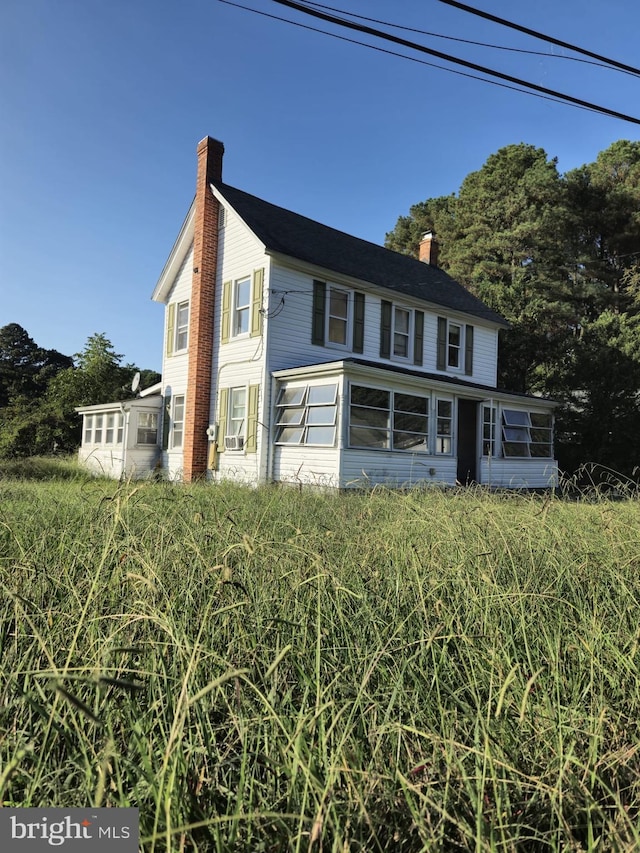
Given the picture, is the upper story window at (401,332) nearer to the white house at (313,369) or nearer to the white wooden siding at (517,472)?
the white house at (313,369)

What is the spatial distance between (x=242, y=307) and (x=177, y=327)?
337 cm

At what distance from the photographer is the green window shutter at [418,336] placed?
16.9 m

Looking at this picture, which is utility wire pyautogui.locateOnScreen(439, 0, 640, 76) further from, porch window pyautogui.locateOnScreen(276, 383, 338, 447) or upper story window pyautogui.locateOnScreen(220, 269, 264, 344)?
upper story window pyautogui.locateOnScreen(220, 269, 264, 344)

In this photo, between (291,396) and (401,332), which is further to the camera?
(401,332)

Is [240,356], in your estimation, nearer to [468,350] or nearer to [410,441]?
[410,441]

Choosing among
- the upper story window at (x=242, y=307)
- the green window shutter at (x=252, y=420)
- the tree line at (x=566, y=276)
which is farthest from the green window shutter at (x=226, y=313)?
the tree line at (x=566, y=276)

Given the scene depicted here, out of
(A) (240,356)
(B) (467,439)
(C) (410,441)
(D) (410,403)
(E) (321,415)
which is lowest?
(C) (410,441)

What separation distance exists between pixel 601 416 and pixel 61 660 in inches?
805

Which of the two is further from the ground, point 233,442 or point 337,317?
point 337,317

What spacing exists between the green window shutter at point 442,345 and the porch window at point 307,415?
6.05m

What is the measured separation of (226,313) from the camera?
15.3 meters

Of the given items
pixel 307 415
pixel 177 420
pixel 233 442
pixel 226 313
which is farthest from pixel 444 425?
pixel 177 420

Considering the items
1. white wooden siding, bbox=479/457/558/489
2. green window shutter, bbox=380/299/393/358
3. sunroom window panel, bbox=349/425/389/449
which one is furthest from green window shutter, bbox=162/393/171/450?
white wooden siding, bbox=479/457/558/489

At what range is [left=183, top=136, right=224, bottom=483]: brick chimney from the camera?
1534 cm
